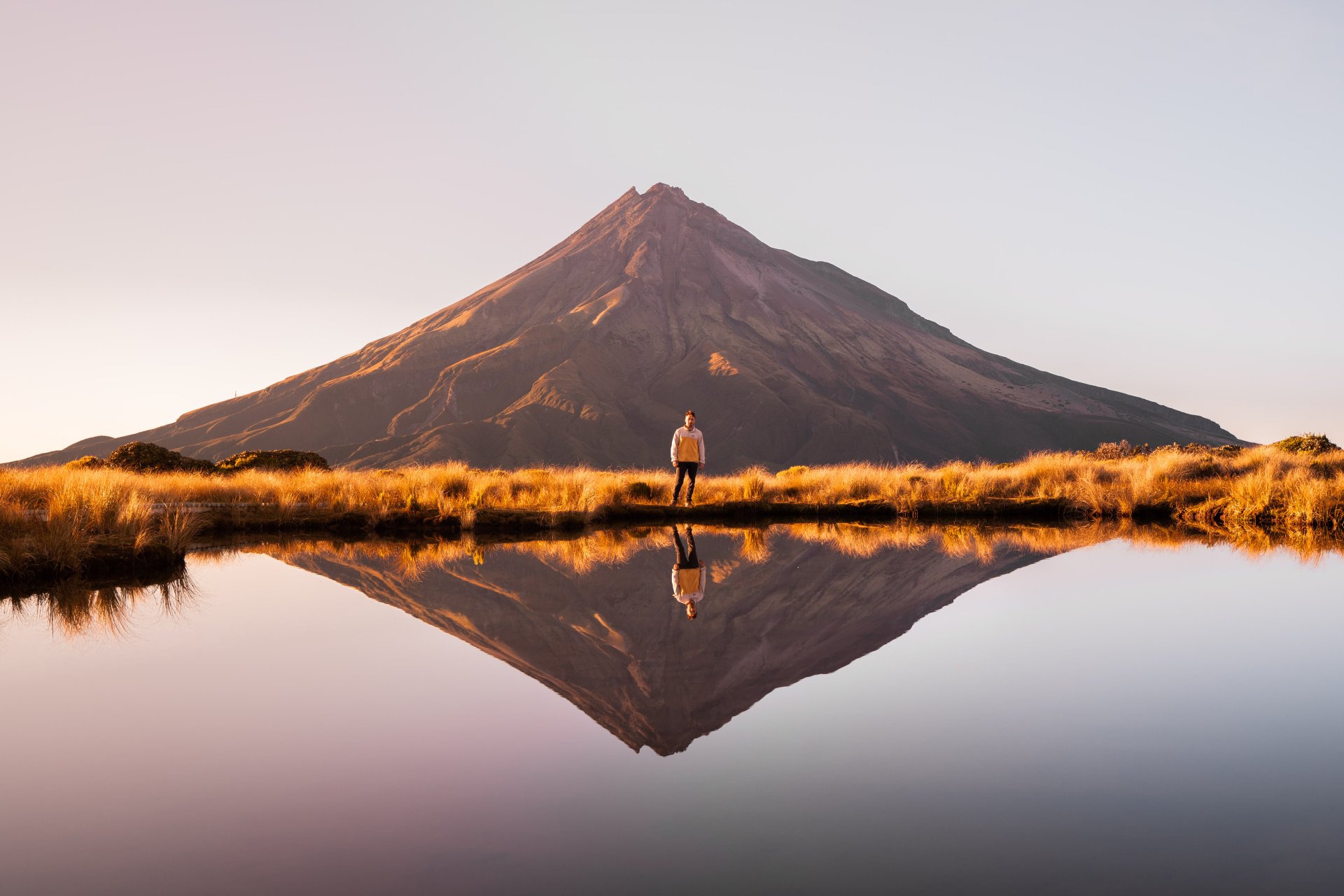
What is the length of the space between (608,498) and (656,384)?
11051 cm

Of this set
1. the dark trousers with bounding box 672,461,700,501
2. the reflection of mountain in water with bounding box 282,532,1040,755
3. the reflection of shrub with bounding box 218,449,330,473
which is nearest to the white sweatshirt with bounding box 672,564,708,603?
the reflection of mountain in water with bounding box 282,532,1040,755

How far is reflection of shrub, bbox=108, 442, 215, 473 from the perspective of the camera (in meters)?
22.2

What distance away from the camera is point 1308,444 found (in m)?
25.1

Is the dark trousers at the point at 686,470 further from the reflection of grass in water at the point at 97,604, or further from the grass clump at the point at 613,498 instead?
the reflection of grass in water at the point at 97,604

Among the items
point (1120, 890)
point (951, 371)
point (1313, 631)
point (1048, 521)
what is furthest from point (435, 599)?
point (951, 371)

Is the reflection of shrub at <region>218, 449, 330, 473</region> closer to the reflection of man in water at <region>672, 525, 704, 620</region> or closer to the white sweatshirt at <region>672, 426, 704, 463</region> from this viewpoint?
the white sweatshirt at <region>672, 426, 704, 463</region>

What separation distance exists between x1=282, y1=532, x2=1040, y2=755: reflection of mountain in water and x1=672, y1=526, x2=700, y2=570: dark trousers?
0.12 metres

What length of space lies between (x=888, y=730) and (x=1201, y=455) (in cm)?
2046

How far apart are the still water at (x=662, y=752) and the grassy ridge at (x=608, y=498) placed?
189 inches

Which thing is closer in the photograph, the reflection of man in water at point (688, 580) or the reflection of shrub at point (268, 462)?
the reflection of man in water at point (688, 580)

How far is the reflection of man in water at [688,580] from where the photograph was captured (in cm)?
706

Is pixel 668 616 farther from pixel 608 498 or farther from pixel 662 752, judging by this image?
pixel 608 498

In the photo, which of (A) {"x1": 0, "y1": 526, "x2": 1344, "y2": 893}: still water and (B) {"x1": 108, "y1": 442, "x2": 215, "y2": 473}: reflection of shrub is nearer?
(A) {"x1": 0, "y1": 526, "x2": 1344, "y2": 893}: still water

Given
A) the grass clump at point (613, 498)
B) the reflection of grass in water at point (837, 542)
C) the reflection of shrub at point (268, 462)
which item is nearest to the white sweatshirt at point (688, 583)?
the reflection of grass in water at point (837, 542)
